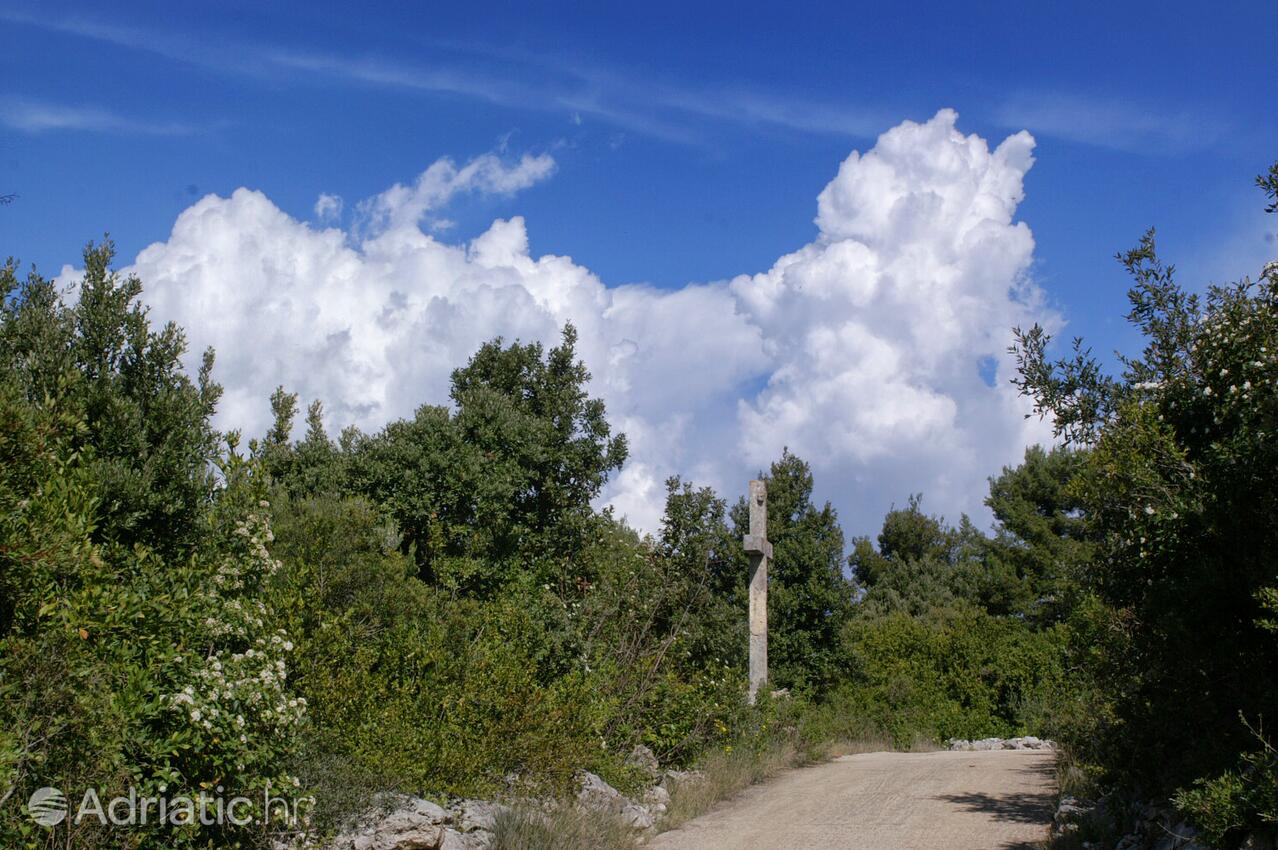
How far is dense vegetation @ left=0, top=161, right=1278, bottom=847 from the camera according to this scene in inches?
216

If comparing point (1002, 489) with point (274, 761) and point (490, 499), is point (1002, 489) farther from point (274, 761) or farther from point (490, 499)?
point (274, 761)

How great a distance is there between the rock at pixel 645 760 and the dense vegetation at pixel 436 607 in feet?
0.51

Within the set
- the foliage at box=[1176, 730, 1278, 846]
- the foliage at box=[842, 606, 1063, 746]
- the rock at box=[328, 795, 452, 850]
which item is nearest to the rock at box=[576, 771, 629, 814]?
the rock at box=[328, 795, 452, 850]

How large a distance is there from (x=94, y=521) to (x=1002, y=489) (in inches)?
1583

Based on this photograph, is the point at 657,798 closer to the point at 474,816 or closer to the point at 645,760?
the point at 645,760

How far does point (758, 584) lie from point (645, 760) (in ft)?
19.7

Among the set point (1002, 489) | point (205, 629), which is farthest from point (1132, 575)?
point (1002, 489)

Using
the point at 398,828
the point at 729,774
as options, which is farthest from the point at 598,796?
the point at 729,774

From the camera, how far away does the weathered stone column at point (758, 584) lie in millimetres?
17234

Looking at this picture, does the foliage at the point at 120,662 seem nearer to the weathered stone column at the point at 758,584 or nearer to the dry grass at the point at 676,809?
the dry grass at the point at 676,809

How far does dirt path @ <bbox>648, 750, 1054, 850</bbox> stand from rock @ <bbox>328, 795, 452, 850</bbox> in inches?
101

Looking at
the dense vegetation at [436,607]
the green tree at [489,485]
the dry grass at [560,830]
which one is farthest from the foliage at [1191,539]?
the green tree at [489,485]

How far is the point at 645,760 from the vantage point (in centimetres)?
1242

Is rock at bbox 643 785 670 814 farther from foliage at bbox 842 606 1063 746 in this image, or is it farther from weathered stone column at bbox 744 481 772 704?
foliage at bbox 842 606 1063 746
